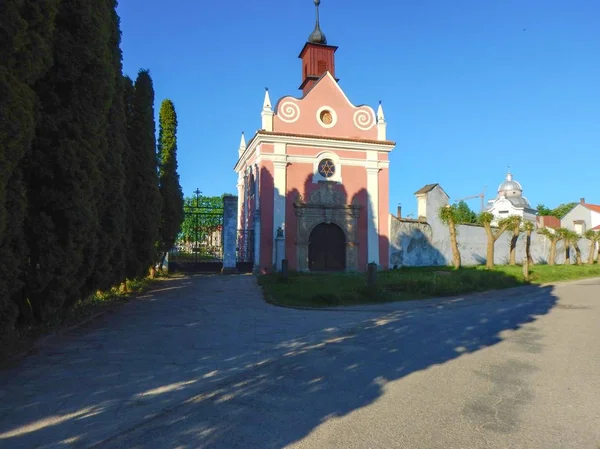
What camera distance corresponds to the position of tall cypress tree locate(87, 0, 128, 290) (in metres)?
8.96

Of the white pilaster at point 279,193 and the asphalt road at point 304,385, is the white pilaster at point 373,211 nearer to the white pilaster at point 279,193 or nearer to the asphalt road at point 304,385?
the white pilaster at point 279,193

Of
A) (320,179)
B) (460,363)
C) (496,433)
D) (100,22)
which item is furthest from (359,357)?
(320,179)

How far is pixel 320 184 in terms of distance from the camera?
25.4 meters

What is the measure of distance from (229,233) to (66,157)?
50.4 feet

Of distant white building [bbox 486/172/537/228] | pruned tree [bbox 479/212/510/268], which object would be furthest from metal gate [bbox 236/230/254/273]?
distant white building [bbox 486/172/537/228]

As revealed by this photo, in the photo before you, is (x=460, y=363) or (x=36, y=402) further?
(x=460, y=363)

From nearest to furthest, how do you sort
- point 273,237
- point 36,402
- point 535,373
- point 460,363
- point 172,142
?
point 36,402, point 535,373, point 460,363, point 172,142, point 273,237

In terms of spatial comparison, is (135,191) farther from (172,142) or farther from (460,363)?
(460,363)

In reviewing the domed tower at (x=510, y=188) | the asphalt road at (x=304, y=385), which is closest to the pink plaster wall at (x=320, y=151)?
the asphalt road at (x=304, y=385)

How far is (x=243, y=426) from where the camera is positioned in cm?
425

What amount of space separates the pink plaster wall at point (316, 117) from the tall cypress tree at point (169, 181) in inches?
283

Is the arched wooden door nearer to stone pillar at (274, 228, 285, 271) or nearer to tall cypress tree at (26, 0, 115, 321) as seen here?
stone pillar at (274, 228, 285, 271)

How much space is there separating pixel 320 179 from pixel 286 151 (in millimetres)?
2268

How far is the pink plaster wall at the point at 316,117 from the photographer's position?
25.5 metres
